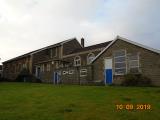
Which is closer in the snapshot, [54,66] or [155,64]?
[155,64]

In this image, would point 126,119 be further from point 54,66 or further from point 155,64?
point 54,66

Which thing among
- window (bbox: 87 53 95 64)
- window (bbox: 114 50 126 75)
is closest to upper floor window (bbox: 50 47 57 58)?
window (bbox: 87 53 95 64)

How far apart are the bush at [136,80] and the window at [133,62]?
104 cm

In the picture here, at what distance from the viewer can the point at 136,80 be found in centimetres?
3045

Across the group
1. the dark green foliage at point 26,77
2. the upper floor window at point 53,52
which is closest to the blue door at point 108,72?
the dark green foliage at point 26,77

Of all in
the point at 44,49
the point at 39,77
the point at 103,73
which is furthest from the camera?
the point at 44,49

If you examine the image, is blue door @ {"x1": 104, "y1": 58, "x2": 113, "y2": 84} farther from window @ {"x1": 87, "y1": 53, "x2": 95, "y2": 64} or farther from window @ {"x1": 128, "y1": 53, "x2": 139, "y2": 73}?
window @ {"x1": 87, "y1": 53, "x2": 95, "y2": 64}

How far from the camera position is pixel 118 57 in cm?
3400

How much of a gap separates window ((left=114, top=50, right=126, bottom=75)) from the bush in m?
2.02

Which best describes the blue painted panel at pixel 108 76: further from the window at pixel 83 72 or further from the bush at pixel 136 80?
the window at pixel 83 72

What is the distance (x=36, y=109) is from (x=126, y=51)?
2072 cm

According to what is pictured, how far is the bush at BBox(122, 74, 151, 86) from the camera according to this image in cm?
2994

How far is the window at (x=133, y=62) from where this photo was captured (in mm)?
31688

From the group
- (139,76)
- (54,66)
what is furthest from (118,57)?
(54,66)
